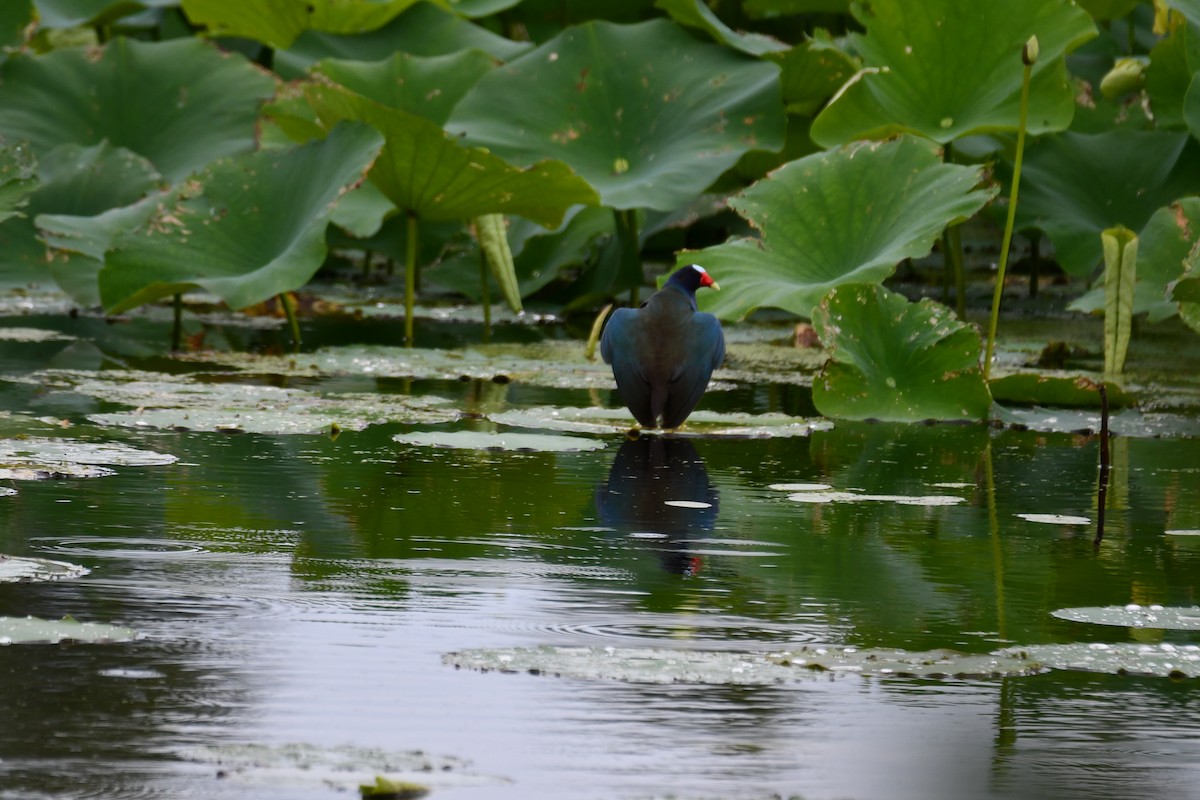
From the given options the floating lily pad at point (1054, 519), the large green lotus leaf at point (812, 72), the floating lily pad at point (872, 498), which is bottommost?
the floating lily pad at point (1054, 519)

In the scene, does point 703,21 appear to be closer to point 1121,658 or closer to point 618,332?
point 618,332

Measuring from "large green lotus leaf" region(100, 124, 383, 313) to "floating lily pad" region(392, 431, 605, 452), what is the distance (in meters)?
1.79

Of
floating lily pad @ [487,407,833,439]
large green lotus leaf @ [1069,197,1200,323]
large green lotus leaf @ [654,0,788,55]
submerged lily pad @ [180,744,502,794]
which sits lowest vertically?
submerged lily pad @ [180,744,502,794]

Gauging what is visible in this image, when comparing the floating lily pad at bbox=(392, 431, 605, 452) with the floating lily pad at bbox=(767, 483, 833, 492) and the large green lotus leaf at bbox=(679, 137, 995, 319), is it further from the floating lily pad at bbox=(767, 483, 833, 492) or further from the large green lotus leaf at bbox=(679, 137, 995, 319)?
the large green lotus leaf at bbox=(679, 137, 995, 319)

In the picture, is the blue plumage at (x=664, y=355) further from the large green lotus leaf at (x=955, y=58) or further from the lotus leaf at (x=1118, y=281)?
the large green lotus leaf at (x=955, y=58)

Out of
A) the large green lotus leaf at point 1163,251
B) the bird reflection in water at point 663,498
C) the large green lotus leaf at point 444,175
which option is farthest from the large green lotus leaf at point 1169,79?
the bird reflection in water at point 663,498

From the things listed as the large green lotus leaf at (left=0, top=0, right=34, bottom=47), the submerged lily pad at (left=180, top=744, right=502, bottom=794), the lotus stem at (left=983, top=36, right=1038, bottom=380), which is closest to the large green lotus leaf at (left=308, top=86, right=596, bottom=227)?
the lotus stem at (left=983, top=36, right=1038, bottom=380)

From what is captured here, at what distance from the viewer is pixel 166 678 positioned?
198cm

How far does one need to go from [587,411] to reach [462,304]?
3.86 meters

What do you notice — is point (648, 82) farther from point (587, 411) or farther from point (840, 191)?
point (587, 411)

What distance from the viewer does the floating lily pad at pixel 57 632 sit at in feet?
6.92

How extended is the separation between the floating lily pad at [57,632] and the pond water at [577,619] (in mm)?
21

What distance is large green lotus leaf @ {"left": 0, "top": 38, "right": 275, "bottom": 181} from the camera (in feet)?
26.3

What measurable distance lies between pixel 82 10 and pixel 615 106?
410cm
